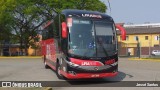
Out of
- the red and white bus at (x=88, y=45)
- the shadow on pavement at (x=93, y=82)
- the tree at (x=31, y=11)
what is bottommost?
the shadow on pavement at (x=93, y=82)

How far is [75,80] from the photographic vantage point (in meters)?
17.7

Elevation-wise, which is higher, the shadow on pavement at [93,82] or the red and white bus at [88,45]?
the red and white bus at [88,45]

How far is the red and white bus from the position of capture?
15789 mm

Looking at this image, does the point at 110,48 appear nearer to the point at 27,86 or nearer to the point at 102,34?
the point at 102,34

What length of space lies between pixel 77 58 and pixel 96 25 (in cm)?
182

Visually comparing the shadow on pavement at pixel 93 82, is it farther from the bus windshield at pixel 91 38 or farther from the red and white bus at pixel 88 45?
the bus windshield at pixel 91 38

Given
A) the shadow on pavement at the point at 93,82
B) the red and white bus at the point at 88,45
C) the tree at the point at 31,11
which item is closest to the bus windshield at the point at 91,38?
the red and white bus at the point at 88,45

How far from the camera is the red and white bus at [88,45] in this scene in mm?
15789

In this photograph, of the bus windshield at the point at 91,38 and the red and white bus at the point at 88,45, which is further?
the bus windshield at the point at 91,38

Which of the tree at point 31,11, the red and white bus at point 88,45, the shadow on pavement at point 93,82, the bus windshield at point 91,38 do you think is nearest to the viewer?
the red and white bus at point 88,45

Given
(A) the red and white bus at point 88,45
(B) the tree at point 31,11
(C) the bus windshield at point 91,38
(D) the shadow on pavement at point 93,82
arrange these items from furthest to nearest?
(B) the tree at point 31,11, (D) the shadow on pavement at point 93,82, (C) the bus windshield at point 91,38, (A) the red and white bus at point 88,45

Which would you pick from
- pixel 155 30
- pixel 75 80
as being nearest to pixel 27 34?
pixel 155 30

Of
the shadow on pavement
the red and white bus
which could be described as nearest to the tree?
the shadow on pavement

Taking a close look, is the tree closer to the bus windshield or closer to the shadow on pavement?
the shadow on pavement
